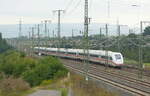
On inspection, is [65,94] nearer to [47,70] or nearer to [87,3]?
[87,3]

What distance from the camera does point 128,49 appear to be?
83.4 meters

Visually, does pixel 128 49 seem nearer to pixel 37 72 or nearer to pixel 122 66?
pixel 122 66

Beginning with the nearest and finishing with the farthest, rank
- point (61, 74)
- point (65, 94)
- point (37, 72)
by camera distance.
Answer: point (65, 94)
point (61, 74)
point (37, 72)

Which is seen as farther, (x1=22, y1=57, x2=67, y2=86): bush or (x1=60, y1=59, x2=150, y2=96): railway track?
(x1=22, y1=57, x2=67, y2=86): bush

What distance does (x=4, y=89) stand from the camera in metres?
34.5

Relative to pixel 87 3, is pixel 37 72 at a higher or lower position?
lower

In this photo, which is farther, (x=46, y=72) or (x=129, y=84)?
(x=46, y=72)

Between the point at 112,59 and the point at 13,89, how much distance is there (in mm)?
31868

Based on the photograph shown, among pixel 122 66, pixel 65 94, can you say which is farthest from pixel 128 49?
pixel 65 94

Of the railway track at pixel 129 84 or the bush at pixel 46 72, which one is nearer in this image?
the railway track at pixel 129 84

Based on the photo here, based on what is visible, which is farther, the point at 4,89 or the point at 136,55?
the point at 136,55

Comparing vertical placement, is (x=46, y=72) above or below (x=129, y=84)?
above

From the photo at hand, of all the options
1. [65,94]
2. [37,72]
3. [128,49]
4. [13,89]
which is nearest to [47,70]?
[37,72]

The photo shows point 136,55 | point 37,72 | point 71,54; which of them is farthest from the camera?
point 71,54
